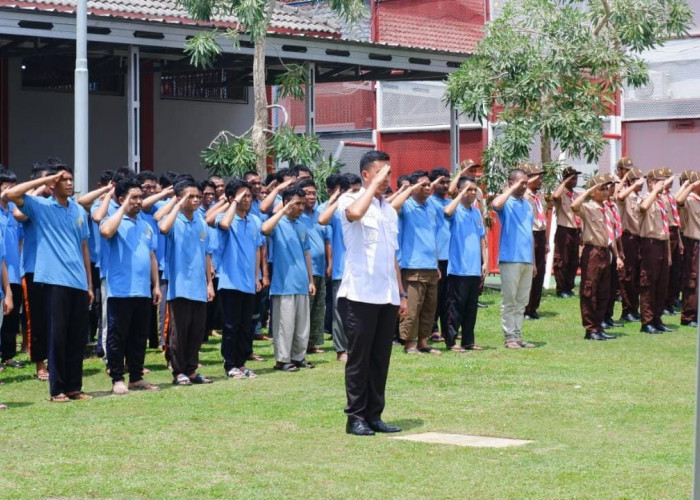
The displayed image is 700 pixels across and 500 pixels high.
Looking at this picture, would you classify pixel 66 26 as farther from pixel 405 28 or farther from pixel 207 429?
pixel 405 28

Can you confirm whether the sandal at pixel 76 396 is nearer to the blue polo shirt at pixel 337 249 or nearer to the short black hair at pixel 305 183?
the short black hair at pixel 305 183

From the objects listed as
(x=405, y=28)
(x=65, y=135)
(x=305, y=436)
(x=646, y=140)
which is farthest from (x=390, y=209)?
(x=405, y=28)

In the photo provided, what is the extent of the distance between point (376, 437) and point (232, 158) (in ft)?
35.0

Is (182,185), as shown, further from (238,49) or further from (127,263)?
(238,49)

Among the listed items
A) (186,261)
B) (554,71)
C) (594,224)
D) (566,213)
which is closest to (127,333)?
(186,261)

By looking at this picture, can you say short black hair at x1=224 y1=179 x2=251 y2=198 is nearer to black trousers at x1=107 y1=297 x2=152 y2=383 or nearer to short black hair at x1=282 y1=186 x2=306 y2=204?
short black hair at x1=282 y1=186 x2=306 y2=204

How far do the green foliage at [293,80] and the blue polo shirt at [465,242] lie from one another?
6408mm

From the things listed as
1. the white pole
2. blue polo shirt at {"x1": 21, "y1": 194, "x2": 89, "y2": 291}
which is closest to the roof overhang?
the white pole

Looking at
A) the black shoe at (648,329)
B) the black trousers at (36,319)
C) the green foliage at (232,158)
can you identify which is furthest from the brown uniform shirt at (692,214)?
the black trousers at (36,319)

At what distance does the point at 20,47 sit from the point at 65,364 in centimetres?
1085

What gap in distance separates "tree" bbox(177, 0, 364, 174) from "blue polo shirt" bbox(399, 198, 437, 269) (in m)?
5.14

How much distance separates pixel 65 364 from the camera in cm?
1141

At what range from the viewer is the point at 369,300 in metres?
9.62

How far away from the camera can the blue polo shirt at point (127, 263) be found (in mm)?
11609
